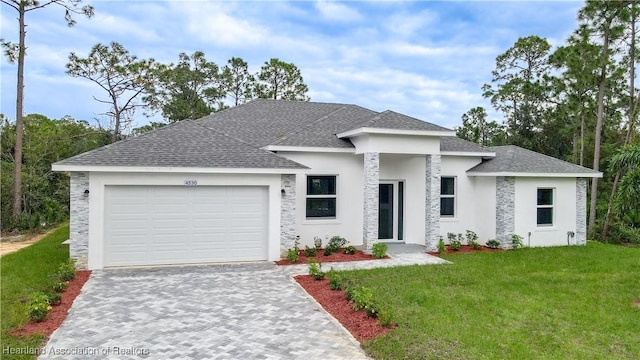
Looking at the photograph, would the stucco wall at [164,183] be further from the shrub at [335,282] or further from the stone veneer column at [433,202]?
the stone veneer column at [433,202]

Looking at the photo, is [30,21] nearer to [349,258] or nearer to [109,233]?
[109,233]

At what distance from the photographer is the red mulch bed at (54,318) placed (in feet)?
21.0

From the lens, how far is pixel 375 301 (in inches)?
304

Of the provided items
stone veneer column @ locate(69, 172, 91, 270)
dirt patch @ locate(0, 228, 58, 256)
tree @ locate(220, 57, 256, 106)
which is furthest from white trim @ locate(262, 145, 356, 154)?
tree @ locate(220, 57, 256, 106)

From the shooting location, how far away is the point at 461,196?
15.5 metres

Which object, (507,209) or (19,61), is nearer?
(507,209)

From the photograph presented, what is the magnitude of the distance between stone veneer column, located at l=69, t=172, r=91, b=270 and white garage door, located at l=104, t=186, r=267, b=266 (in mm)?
486

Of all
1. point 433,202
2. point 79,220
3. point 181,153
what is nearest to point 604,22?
point 433,202

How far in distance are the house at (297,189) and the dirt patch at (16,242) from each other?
5780 millimetres

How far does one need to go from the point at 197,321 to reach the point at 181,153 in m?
6.11

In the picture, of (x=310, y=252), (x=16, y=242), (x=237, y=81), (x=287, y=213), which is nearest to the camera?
(x=287, y=213)

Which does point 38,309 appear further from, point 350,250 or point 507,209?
point 507,209

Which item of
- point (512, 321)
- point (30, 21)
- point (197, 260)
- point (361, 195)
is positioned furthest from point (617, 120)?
point (30, 21)

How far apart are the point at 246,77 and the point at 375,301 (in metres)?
29.9
